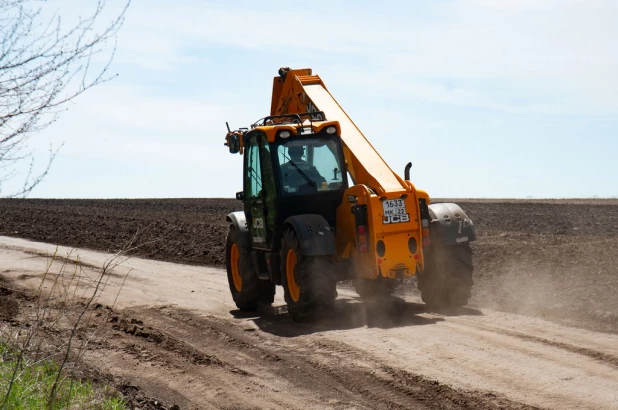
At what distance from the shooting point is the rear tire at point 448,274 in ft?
36.3

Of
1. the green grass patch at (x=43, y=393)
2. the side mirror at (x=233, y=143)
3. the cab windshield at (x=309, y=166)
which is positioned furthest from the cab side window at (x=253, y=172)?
the green grass patch at (x=43, y=393)

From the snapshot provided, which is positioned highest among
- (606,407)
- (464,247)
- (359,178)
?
(359,178)

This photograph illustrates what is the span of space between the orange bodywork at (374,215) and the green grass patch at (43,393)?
14.0 ft

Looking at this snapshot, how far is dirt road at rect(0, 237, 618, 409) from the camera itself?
6938mm

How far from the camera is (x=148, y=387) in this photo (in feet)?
25.3

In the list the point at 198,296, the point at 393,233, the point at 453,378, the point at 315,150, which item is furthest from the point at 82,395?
the point at 198,296

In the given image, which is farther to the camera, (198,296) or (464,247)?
(198,296)

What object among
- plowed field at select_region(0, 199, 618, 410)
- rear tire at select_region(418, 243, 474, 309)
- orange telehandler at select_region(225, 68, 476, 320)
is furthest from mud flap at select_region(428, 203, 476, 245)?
plowed field at select_region(0, 199, 618, 410)

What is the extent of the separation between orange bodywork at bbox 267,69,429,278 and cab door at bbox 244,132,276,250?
41.1 inches

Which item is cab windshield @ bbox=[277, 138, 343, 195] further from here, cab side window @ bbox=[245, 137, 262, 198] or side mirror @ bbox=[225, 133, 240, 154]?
side mirror @ bbox=[225, 133, 240, 154]

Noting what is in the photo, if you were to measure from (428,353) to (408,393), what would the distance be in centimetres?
142

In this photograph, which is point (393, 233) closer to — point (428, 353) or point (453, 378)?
point (428, 353)

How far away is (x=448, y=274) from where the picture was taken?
36.3 ft

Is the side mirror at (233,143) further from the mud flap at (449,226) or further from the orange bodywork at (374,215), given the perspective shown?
the mud flap at (449,226)
